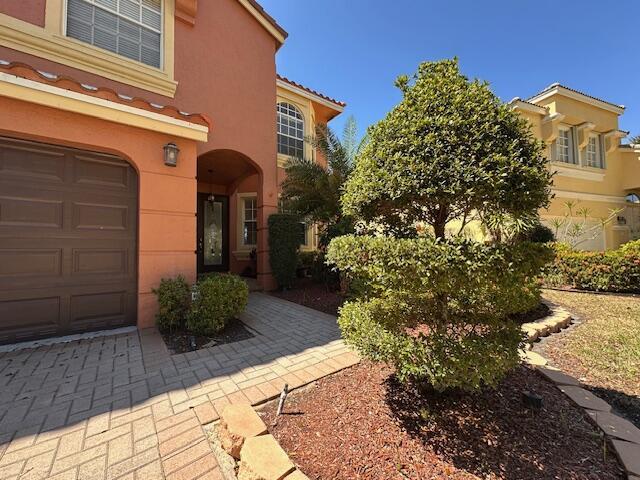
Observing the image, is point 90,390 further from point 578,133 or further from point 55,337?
point 578,133

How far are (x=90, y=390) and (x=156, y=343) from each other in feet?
4.03

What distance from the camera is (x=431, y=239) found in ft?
6.77

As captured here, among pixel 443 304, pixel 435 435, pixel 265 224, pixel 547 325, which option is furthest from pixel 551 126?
pixel 435 435

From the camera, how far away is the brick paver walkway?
6.56 ft

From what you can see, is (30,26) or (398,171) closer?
(398,171)

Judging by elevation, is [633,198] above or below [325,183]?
above

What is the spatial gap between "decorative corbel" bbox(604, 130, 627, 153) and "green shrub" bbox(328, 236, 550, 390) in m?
19.3

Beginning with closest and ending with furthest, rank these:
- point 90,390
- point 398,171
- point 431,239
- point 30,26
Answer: point 431,239 < point 398,171 < point 90,390 < point 30,26

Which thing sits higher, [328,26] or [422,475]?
[328,26]

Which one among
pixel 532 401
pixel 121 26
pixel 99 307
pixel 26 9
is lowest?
pixel 532 401

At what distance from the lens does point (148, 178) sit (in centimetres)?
480

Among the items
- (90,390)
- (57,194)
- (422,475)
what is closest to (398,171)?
(422,475)

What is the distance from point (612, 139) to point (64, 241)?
23340 mm

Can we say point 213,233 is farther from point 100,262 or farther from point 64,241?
point 64,241
